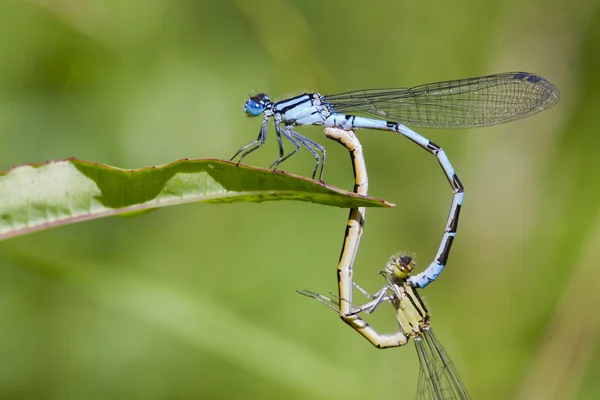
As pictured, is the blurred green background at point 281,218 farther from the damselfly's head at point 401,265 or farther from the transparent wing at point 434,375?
the damselfly's head at point 401,265

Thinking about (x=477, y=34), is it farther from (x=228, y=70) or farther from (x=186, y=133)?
(x=186, y=133)

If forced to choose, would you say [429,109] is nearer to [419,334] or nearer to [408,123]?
[408,123]

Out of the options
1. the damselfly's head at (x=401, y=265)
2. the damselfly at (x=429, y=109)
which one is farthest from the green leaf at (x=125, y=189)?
the damselfly's head at (x=401, y=265)

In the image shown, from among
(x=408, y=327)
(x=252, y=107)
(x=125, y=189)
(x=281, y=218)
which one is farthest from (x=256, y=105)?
(x=125, y=189)

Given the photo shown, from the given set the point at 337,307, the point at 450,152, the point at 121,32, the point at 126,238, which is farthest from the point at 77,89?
the point at 450,152

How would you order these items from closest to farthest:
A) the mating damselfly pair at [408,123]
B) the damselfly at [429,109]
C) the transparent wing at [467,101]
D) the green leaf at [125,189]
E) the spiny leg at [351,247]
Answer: the green leaf at [125,189]
the spiny leg at [351,247]
the mating damselfly pair at [408,123]
the damselfly at [429,109]
the transparent wing at [467,101]

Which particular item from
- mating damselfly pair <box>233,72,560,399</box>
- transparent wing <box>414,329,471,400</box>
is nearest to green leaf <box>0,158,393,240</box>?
mating damselfly pair <box>233,72,560,399</box>

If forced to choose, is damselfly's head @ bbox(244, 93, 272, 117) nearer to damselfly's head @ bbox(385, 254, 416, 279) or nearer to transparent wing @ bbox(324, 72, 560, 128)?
transparent wing @ bbox(324, 72, 560, 128)
